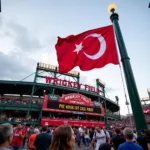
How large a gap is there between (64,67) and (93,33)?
1.89 metres

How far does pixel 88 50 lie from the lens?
19.3 ft

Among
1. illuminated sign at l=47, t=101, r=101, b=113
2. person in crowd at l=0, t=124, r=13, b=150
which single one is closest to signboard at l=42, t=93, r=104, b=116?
illuminated sign at l=47, t=101, r=101, b=113

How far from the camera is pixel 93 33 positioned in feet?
18.8

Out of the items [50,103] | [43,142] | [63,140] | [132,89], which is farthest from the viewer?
[50,103]

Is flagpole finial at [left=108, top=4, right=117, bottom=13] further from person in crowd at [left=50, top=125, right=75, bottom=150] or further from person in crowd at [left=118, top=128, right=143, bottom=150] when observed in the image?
person in crowd at [left=50, top=125, right=75, bottom=150]

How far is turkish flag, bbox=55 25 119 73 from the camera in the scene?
17.3 feet

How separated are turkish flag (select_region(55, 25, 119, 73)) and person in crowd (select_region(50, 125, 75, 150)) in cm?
355

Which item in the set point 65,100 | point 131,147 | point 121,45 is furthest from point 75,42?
point 65,100

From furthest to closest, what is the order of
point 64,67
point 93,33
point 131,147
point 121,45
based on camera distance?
point 64,67 → point 93,33 → point 121,45 → point 131,147

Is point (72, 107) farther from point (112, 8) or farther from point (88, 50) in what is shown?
point (112, 8)

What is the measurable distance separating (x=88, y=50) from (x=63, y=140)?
14.8ft

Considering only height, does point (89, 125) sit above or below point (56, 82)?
below

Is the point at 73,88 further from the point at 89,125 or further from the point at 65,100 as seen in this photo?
the point at 89,125

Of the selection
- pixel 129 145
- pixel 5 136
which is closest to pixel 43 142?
pixel 129 145
